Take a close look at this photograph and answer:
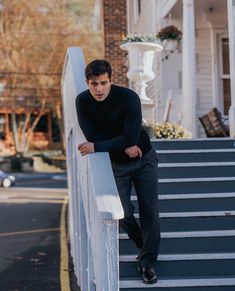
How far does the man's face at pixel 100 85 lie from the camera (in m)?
3.90

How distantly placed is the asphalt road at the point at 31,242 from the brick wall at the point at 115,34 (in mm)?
4385

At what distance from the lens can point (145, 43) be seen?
858 cm

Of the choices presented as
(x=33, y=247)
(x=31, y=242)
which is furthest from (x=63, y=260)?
(x=31, y=242)

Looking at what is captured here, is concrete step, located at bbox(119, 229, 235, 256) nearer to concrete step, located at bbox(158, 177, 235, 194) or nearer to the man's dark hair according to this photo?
concrete step, located at bbox(158, 177, 235, 194)

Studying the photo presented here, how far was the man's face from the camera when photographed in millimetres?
3896

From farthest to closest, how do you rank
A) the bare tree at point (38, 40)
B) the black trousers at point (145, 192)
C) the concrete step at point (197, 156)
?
the bare tree at point (38, 40) → the concrete step at point (197, 156) → the black trousers at point (145, 192)

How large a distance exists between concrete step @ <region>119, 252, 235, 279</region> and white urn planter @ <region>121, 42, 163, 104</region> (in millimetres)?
4378

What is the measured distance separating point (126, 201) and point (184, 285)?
0.81 metres

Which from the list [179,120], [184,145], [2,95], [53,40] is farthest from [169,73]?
[2,95]

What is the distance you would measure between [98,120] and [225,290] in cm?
169

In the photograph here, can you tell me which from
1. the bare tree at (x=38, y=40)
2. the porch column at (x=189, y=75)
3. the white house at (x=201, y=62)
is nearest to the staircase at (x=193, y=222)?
the porch column at (x=189, y=75)

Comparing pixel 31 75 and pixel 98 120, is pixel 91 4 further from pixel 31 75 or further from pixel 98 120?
pixel 98 120

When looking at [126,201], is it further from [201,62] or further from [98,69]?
[201,62]

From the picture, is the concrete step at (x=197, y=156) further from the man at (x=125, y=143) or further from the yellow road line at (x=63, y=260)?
the man at (x=125, y=143)
